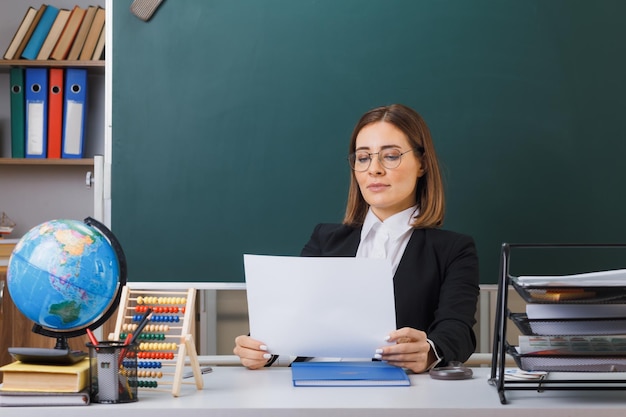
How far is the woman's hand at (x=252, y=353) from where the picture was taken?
1.79m

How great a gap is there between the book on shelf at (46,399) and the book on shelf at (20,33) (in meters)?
2.69

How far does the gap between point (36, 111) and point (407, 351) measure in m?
2.61

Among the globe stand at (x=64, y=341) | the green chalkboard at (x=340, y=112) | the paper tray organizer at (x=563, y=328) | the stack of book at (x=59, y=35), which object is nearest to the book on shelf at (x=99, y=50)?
the stack of book at (x=59, y=35)

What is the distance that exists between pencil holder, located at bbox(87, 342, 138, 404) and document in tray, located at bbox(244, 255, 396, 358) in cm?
31

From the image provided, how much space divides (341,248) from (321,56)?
0.78 m

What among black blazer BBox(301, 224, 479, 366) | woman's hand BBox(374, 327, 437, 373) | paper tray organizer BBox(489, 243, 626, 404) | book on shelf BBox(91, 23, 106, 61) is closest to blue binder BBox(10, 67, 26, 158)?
book on shelf BBox(91, 23, 106, 61)

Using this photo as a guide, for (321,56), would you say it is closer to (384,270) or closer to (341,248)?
(341,248)

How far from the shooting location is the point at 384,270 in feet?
5.27

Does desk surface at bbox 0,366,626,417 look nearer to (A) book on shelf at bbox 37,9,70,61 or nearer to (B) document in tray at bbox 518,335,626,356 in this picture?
(B) document in tray at bbox 518,335,626,356

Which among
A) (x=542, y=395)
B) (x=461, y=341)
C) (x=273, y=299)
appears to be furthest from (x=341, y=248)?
(x=542, y=395)

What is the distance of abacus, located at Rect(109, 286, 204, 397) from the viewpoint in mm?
1552

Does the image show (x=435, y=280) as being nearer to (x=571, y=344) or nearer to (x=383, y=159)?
(x=383, y=159)

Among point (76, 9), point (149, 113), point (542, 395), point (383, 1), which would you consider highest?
point (76, 9)

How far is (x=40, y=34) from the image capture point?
12.4 ft
